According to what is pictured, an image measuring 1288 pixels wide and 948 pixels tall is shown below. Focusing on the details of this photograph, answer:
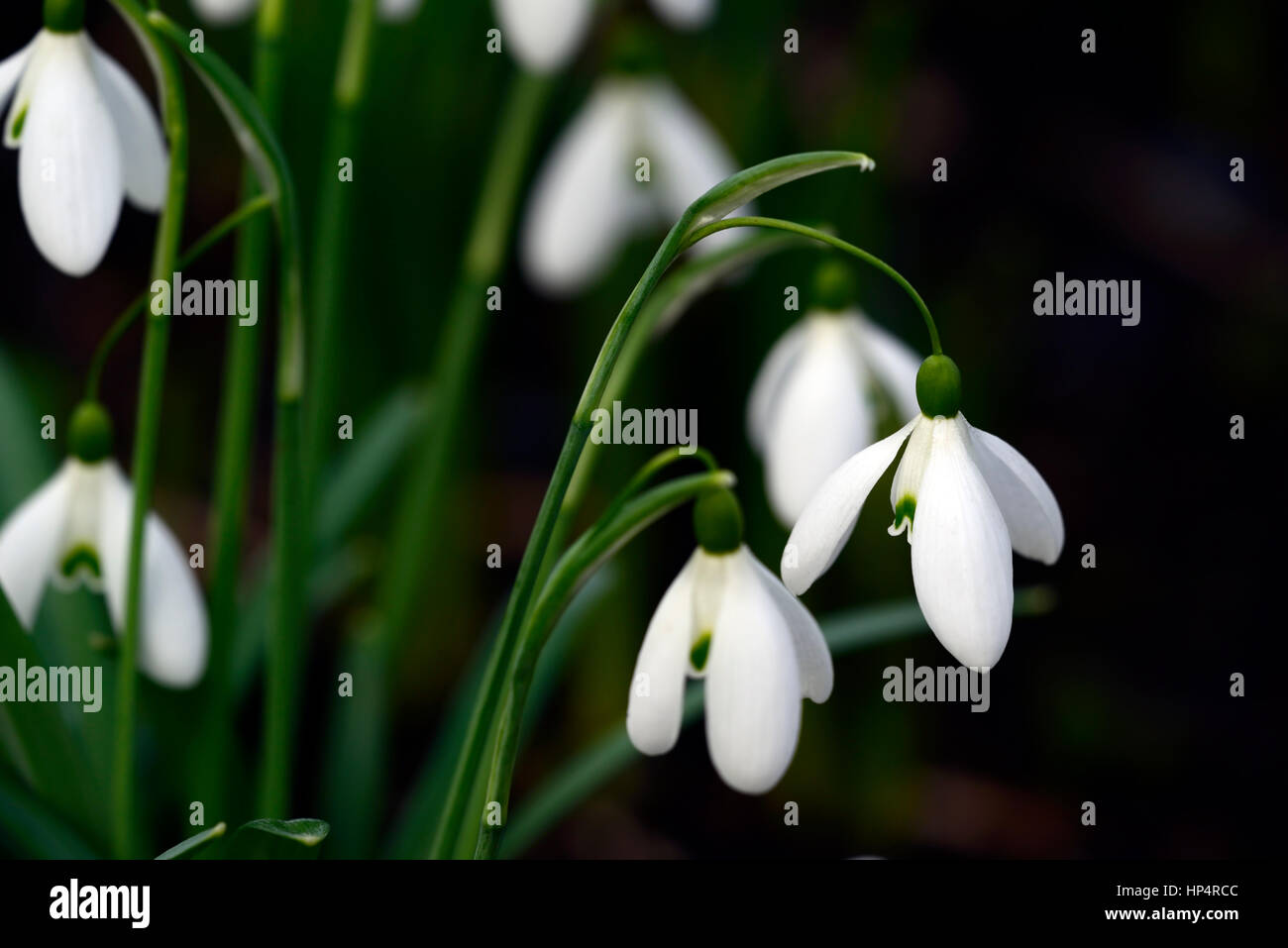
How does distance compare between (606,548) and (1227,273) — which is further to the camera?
(1227,273)

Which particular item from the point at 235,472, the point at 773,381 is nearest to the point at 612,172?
the point at 773,381

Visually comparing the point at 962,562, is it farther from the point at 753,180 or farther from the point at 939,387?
the point at 753,180

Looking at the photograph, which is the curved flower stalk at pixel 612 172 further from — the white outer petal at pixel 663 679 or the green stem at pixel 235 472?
the white outer petal at pixel 663 679

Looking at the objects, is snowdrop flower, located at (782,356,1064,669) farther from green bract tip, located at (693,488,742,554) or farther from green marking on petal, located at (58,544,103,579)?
green marking on petal, located at (58,544,103,579)

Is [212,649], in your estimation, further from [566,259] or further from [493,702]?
[566,259]

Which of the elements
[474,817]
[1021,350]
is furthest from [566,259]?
[1021,350]

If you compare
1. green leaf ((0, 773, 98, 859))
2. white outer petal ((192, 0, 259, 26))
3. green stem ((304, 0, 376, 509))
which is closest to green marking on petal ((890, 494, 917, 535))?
green stem ((304, 0, 376, 509))
